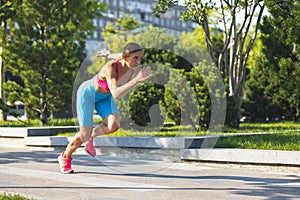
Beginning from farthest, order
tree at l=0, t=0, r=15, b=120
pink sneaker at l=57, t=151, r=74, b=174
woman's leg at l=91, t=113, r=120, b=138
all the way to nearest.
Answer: tree at l=0, t=0, r=15, b=120 → pink sneaker at l=57, t=151, r=74, b=174 → woman's leg at l=91, t=113, r=120, b=138

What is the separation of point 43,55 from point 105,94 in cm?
1098

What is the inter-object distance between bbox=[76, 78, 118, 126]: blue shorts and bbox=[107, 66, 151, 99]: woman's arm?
68 cm

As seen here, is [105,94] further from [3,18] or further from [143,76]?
[3,18]

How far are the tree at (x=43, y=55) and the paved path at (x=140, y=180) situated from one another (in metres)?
7.69

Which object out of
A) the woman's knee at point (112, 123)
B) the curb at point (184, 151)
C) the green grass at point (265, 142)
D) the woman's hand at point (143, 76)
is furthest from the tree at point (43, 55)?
the woman's hand at point (143, 76)

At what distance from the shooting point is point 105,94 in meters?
8.69

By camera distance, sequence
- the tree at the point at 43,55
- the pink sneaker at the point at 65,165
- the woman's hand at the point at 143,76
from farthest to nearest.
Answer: the tree at the point at 43,55 < the pink sneaker at the point at 65,165 < the woman's hand at the point at 143,76

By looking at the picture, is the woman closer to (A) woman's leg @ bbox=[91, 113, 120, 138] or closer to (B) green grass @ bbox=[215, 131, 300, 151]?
(A) woman's leg @ bbox=[91, 113, 120, 138]

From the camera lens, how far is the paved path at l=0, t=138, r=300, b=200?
24.9 ft

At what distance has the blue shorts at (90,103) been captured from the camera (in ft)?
28.7

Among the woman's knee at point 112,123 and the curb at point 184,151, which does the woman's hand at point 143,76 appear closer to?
the woman's knee at point 112,123

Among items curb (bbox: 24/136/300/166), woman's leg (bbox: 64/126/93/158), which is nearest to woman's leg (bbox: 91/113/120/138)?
woman's leg (bbox: 64/126/93/158)

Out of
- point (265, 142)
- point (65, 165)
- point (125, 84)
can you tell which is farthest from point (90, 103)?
point (265, 142)

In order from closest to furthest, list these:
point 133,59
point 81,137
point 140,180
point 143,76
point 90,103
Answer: point 143,76, point 133,59, point 90,103, point 140,180, point 81,137
